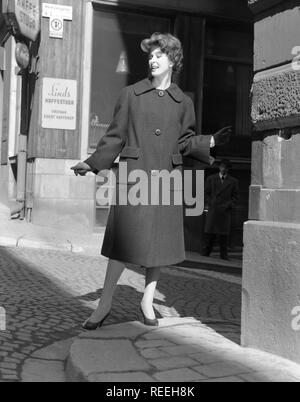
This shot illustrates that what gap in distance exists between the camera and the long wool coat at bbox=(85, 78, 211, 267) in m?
3.84

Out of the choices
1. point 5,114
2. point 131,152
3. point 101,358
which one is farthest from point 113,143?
point 5,114

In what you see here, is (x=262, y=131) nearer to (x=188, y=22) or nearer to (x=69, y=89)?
(x=69, y=89)

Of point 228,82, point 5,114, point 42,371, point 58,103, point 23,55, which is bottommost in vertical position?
point 42,371

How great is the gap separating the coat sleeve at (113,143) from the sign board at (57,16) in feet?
25.2

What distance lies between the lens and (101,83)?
11.7 meters

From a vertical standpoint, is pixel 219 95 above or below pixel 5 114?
above

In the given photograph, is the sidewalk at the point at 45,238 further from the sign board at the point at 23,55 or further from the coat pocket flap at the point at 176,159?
the coat pocket flap at the point at 176,159

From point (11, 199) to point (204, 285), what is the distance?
763 cm

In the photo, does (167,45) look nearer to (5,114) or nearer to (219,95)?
(219,95)

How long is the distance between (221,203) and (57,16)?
467 cm

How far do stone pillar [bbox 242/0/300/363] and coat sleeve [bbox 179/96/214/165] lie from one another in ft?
1.19

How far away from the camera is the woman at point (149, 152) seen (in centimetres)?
384

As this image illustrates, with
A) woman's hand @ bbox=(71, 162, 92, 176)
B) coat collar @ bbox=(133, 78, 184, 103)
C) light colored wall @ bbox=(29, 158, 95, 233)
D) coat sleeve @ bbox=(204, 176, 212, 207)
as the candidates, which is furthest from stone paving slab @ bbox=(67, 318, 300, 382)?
light colored wall @ bbox=(29, 158, 95, 233)

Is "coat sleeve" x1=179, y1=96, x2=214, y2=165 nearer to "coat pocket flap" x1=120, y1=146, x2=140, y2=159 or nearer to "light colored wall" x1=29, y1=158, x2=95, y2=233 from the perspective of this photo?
"coat pocket flap" x1=120, y1=146, x2=140, y2=159
